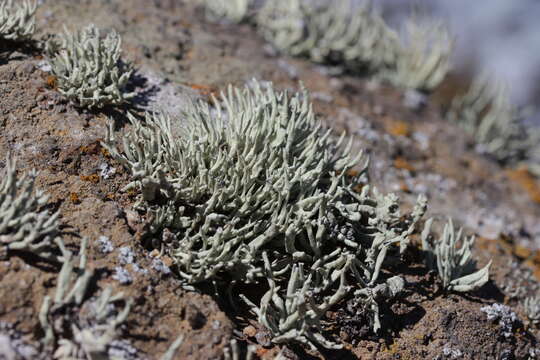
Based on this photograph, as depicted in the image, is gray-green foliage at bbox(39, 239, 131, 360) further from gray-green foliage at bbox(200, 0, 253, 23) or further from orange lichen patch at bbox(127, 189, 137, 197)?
gray-green foliage at bbox(200, 0, 253, 23)

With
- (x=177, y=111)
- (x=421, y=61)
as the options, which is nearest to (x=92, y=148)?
(x=177, y=111)

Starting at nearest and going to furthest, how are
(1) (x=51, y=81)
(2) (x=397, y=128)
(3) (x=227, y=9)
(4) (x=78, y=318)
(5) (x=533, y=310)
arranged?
(4) (x=78, y=318)
(1) (x=51, y=81)
(5) (x=533, y=310)
(2) (x=397, y=128)
(3) (x=227, y=9)

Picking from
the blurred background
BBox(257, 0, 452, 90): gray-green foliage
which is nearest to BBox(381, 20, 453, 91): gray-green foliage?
BBox(257, 0, 452, 90): gray-green foliage

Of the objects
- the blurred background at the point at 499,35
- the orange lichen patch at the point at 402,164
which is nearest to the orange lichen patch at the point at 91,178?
the orange lichen patch at the point at 402,164

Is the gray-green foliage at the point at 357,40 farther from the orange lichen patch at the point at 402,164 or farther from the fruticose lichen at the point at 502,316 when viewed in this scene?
the fruticose lichen at the point at 502,316

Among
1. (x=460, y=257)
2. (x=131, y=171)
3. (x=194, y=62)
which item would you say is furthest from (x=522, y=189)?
(x=131, y=171)

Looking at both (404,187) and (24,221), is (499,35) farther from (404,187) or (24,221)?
(24,221)
